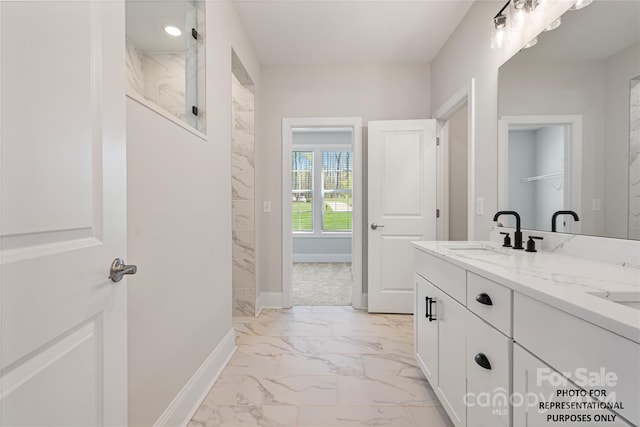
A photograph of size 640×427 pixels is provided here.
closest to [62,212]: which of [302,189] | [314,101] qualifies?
[314,101]

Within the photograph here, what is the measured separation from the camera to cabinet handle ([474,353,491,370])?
41.5 inches

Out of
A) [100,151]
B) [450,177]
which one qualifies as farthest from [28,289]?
[450,177]

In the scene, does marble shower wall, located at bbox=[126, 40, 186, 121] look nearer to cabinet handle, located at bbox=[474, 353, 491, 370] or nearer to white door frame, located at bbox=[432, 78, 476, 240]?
cabinet handle, located at bbox=[474, 353, 491, 370]

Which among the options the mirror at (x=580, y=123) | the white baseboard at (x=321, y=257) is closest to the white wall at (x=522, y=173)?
the mirror at (x=580, y=123)

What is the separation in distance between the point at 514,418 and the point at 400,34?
286 centimetres

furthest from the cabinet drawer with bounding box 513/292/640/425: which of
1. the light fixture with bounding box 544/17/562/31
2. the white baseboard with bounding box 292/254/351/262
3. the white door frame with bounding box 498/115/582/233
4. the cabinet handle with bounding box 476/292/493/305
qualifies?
the white baseboard with bounding box 292/254/351/262

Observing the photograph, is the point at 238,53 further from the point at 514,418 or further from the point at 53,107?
the point at 514,418

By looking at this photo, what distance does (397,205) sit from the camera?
3.07m

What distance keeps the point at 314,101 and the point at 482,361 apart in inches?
113

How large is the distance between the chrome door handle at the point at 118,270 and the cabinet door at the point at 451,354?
1.26 m

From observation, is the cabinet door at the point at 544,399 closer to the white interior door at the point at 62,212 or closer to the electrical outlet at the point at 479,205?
the white interior door at the point at 62,212

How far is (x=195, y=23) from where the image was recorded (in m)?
1.77

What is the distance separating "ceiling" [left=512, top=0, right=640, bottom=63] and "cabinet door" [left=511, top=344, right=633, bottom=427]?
1.26 metres

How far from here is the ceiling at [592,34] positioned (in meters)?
1.15
